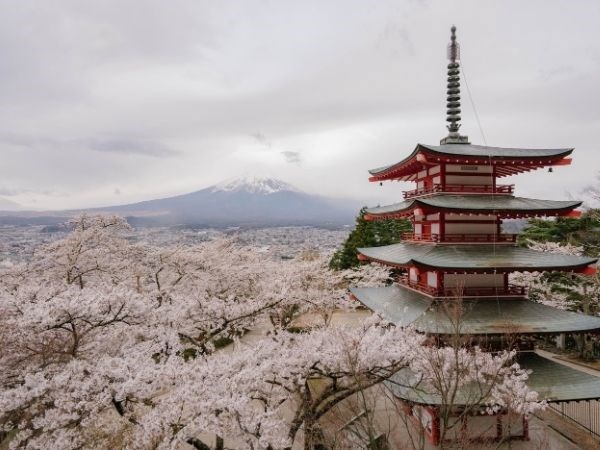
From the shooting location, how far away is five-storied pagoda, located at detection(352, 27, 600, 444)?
1087 cm

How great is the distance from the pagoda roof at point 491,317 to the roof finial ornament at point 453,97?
6096mm

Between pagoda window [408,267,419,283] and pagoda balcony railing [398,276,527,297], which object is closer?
pagoda balcony railing [398,276,527,297]

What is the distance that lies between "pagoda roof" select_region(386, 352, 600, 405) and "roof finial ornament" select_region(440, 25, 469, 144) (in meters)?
7.90

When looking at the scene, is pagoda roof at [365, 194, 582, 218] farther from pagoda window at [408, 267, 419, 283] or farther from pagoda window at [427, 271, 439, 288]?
pagoda window at [408, 267, 419, 283]

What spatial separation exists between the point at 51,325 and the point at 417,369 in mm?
8961

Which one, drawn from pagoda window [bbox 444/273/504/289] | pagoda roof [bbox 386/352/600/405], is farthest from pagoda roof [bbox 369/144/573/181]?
pagoda roof [bbox 386/352/600/405]

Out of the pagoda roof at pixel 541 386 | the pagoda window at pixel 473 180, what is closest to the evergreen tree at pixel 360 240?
the pagoda window at pixel 473 180

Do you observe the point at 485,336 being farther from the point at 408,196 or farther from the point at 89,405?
the point at 89,405

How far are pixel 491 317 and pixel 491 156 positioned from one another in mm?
4973

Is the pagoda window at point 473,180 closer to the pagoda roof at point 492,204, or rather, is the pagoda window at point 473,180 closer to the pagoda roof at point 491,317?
the pagoda roof at point 492,204

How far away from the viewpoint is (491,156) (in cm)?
1220

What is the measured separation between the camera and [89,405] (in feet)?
25.6

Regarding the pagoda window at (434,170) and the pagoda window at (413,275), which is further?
the pagoda window at (413,275)

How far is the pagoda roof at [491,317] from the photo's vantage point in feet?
35.6
